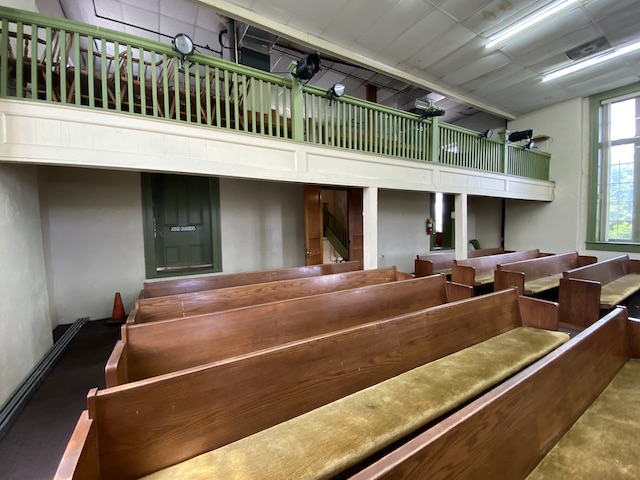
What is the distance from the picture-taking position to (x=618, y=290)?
338cm

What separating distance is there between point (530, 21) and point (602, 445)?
4.91m

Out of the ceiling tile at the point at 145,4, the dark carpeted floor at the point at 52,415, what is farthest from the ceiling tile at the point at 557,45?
the dark carpeted floor at the point at 52,415

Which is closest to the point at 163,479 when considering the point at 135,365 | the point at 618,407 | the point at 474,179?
the point at 135,365

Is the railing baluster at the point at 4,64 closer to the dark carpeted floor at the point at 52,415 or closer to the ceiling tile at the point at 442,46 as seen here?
the dark carpeted floor at the point at 52,415

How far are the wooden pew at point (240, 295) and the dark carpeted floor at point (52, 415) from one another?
31.7 inches

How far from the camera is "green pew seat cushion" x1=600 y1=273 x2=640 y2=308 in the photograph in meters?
2.94

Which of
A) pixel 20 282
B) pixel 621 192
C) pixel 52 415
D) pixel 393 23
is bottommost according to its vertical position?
pixel 52 415

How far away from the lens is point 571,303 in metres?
2.93

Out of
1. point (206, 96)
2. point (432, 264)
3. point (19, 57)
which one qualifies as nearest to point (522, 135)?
point (432, 264)

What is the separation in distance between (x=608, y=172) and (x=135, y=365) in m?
8.39

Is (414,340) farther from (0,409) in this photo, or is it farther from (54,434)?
(0,409)

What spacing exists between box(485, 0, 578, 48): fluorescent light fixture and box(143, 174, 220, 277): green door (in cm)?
476

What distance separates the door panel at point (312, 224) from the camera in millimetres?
4477

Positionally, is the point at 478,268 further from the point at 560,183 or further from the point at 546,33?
the point at 560,183
